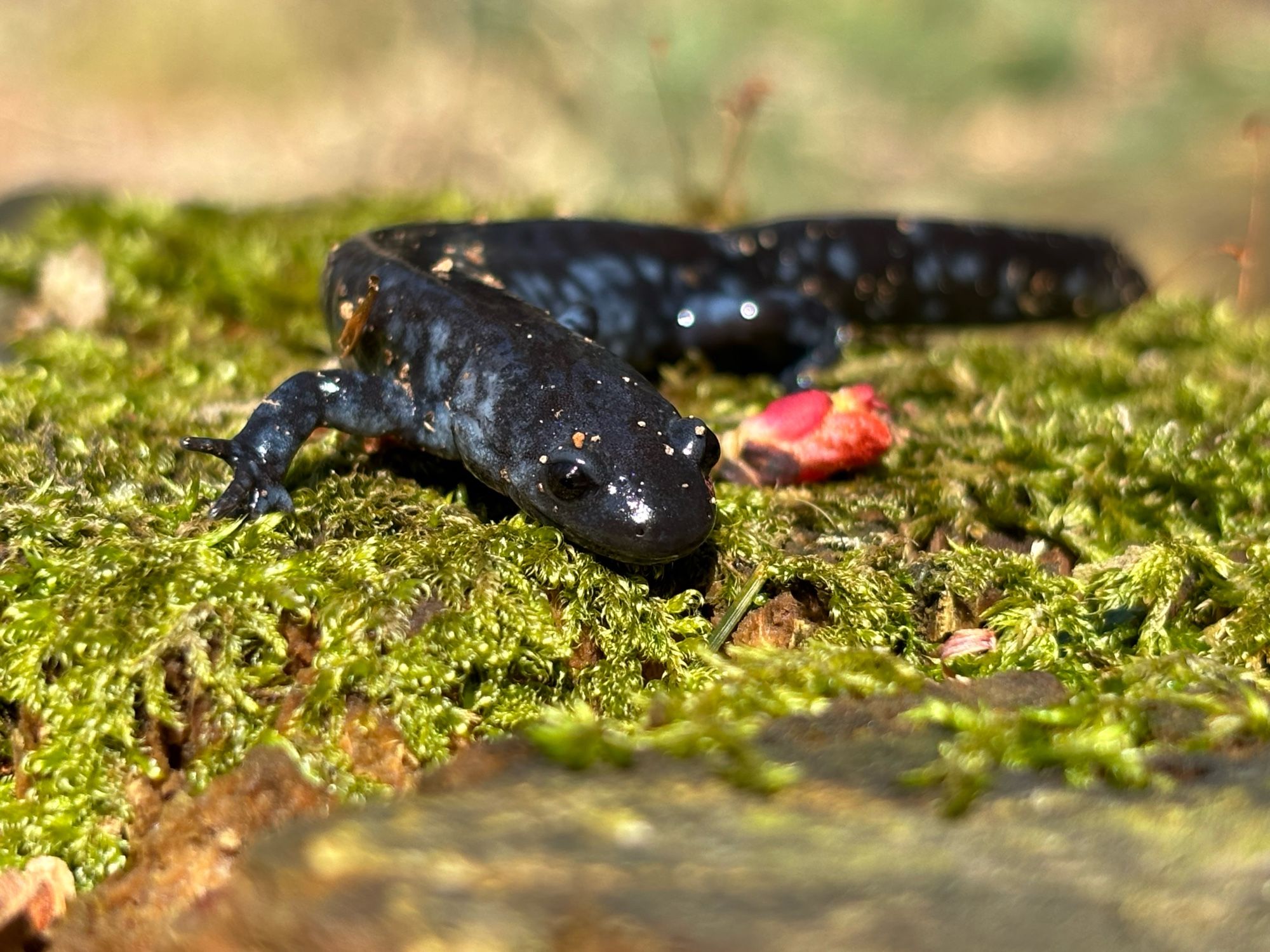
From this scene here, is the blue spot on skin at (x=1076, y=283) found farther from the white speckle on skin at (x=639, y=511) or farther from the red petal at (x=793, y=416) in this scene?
the white speckle on skin at (x=639, y=511)

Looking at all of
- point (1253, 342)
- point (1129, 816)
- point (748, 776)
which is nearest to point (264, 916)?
point (748, 776)

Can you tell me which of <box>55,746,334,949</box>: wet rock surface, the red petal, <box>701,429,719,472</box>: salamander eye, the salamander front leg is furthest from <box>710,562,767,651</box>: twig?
the salamander front leg

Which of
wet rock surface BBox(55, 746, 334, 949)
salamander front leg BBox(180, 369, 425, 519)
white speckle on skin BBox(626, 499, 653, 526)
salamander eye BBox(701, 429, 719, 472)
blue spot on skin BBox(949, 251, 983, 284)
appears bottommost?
wet rock surface BBox(55, 746, 334, 949)

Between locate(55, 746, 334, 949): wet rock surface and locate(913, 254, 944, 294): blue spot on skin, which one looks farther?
locate(913, 254, 944, 294): blue spot on skin

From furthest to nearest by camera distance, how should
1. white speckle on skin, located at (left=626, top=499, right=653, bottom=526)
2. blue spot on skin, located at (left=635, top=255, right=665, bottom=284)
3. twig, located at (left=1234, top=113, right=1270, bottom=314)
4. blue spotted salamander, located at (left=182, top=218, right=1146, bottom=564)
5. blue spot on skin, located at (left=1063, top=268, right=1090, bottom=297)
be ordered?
1. twig, located at (left=1234, top=113, right=1270, bottom=314)
2. blue spot on skin, located at (left=1063, top=268, right=1090, bottom=297)
3. blue spot on skin, located at (left=635, top=255, right=665, bottom=284)
4. blue spotted salamander, located at (left=182, top=218, right=1146, bottom=564)
5. white speckle on skin, located at (left=626, top=499, right=653, bottom=526)

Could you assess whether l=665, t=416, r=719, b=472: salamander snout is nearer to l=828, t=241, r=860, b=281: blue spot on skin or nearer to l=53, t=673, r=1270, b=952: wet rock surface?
l=53, t=673, r=1270, b=952: wet rock surface

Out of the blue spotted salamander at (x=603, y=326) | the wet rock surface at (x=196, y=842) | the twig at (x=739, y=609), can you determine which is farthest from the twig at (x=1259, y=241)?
the wet rock surface at (x=196, y=842)

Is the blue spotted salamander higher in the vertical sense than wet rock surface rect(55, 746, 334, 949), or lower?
higher

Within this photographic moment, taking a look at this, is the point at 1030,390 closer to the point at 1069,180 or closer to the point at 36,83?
the point at 1069,180
